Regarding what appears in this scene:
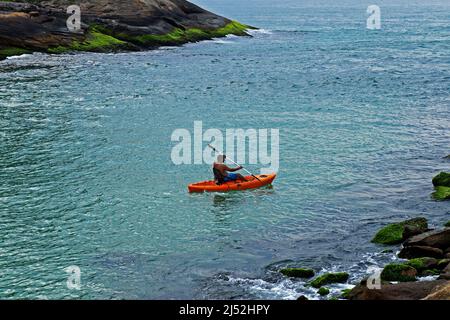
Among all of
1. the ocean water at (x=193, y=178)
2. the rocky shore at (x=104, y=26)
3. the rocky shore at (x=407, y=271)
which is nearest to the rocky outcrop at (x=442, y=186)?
the ocean water at (x=193, y=178)

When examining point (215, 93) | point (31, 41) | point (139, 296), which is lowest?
point (139, 296)

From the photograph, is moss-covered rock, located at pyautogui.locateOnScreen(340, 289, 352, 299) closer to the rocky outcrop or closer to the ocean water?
the ocean water

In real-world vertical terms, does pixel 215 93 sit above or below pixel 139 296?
above

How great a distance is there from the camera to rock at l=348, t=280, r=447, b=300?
18328 millimetres

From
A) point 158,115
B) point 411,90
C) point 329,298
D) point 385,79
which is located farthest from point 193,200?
point 385,79

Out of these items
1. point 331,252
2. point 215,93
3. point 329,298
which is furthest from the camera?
point 215,93

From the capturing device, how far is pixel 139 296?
71.9 feet

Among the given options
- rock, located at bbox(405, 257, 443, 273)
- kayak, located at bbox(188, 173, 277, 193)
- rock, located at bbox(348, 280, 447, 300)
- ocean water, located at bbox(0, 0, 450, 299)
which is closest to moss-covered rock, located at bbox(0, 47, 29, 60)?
ocean water, located at bbox(0, 0, 450, 299)

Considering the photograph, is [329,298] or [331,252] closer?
[329,298]

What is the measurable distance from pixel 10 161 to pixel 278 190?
1672 cm

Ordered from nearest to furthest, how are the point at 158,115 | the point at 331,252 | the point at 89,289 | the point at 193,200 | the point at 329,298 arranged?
the point at 329,298 < the point at 89,289 < the point at 331,252 < the point at 193,200 < the point at 158,115

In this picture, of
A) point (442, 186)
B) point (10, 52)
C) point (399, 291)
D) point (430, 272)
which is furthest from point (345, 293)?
point (10, 52)

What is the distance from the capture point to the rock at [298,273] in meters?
23.2

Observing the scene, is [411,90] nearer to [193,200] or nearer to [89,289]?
[193,200]
